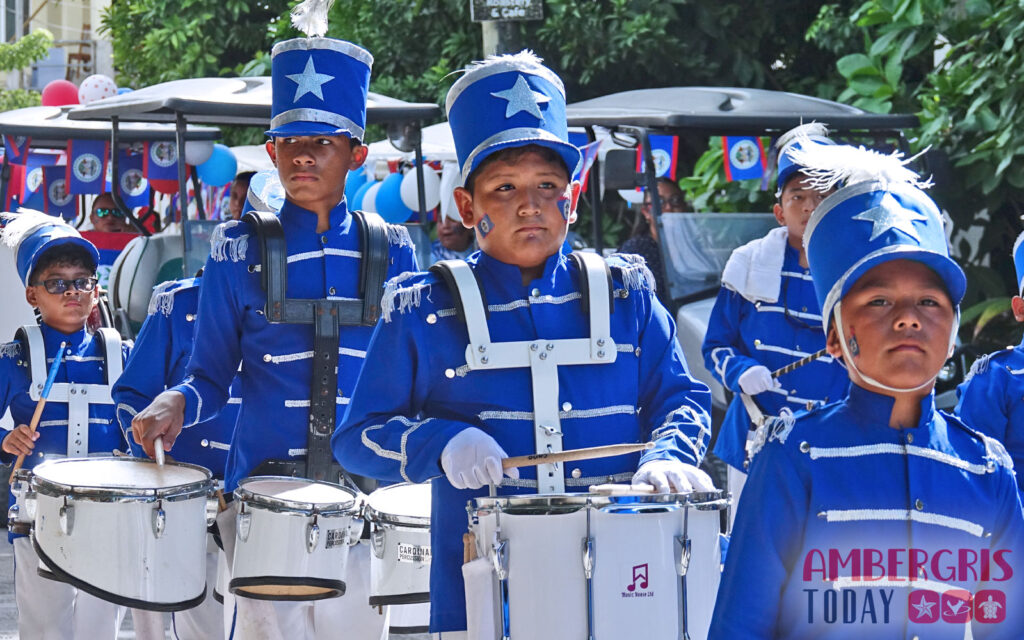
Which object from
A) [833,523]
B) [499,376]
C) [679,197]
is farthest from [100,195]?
[833,523]

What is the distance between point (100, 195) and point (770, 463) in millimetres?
11312

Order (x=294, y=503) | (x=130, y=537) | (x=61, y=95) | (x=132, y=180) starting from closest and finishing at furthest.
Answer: (x=294, y=503), (x=130, y=537), (x=132, y=180), (x=61, y=95)

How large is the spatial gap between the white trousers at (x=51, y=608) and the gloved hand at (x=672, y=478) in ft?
10.6

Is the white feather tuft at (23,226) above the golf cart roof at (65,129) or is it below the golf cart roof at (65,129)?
below

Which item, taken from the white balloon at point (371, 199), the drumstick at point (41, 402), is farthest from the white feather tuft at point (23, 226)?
the white balloon at point (371, 199)

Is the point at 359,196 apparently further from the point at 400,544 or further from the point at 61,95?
the point at 400,544

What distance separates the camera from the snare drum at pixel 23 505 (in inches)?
205

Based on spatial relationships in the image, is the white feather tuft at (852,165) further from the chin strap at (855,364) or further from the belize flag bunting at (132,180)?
the belize flag bunting at (132,180)

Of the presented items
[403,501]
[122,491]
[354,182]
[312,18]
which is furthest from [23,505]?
[354,182]

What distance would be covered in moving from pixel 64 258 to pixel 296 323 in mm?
2054

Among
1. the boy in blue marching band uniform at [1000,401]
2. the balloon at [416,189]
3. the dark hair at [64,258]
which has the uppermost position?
the balloon at [416,189]

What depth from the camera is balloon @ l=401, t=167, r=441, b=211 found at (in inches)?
501

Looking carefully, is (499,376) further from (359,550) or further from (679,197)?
(679,197)

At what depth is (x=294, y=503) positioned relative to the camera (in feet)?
14.7
